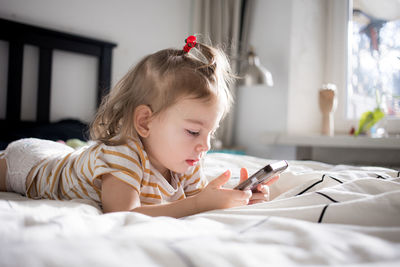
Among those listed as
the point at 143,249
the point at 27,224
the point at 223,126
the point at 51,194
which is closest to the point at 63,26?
the point at 223,126

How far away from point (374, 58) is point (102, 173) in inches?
93.8

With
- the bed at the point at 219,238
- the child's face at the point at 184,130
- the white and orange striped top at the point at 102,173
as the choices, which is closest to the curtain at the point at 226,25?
the white and orange striped top at the point at 102,173

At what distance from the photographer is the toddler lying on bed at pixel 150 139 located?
73 centimetres

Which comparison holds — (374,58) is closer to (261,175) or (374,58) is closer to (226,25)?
(226,25)

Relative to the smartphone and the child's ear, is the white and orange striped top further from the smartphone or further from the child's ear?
the smartphone

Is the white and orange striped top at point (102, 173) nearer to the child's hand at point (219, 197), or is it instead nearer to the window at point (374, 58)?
the child's hand at point (219, 197)

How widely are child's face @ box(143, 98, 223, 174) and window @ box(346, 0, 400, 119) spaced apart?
190 centimetres

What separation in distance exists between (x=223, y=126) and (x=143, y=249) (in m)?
2.56

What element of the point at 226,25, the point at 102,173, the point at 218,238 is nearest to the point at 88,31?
the point at 226,25

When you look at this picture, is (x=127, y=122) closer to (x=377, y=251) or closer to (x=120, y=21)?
(x=377, y=251)

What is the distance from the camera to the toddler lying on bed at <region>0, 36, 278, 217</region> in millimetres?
726

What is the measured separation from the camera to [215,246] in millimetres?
343

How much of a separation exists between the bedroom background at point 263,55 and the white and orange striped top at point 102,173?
1361 millimetres

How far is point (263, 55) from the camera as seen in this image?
2.73 metres
